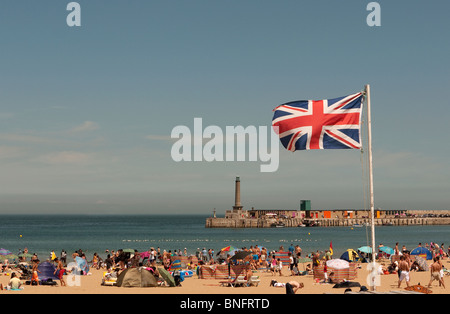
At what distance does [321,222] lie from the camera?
145 meters

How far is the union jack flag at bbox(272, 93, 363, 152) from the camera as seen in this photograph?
48.5 ft

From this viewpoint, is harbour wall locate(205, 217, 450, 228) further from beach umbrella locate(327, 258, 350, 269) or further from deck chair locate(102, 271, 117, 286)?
deck chair locate(102, 271, 117, 286)

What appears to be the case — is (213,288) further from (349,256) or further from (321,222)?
(321,222)

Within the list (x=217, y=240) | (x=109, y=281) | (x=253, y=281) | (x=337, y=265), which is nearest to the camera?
(x=253, y=281)

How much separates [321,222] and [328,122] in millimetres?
133560

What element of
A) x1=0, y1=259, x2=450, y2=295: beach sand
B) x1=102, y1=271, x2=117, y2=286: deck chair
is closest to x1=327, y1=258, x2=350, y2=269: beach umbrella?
x1=0, y1=259, x2=450, y2=295: beach sand

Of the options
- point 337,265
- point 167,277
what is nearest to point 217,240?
point 337,265

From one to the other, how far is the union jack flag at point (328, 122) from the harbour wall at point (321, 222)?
11227cm

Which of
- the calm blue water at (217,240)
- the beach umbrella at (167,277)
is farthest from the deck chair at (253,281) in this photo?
the calm blue water at (217,240)

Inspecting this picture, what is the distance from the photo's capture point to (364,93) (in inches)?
587

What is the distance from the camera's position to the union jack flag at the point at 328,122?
14.8 m

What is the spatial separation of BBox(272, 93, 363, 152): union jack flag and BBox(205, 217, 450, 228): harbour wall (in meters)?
112

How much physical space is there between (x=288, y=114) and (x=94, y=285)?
1295cm
